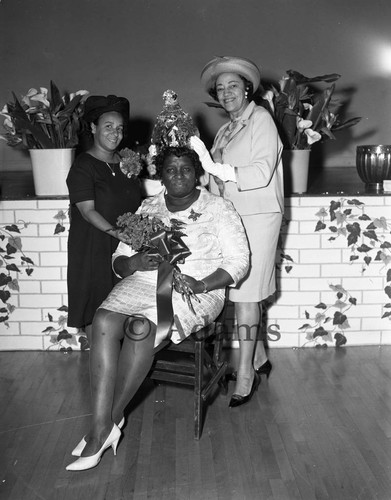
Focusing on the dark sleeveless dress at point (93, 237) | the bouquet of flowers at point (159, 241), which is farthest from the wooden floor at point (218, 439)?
the bouquet of flowers at point (159, 241)

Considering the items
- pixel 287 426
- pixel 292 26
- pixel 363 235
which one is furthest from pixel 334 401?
pixel 292 26

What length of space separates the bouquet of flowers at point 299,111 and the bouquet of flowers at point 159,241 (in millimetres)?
1212

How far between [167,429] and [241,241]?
0.91 meters

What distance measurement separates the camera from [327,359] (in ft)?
12.7

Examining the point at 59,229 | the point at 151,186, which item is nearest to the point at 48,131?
the point at 59,229

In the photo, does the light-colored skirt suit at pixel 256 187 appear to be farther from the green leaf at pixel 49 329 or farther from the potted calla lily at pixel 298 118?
the green leaf at pixel 49 329

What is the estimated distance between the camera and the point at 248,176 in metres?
3.11

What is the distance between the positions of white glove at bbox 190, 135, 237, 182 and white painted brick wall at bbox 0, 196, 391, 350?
0.87m

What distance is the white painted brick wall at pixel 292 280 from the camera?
12.8 ft

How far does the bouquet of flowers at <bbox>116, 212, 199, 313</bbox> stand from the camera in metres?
2.82

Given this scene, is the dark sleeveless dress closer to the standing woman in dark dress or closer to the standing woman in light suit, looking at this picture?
the standing woman in dark dress

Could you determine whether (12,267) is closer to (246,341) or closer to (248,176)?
(246,341)

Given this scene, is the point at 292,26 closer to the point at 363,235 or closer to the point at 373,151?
the point at 373,151

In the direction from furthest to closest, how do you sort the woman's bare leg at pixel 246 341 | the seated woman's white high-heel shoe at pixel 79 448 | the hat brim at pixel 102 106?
the woman's bare leg at pixel 246 341 < the hat brim at pixel 102 106 < the seated woman's white high-heel shoe at pixel 79 448
